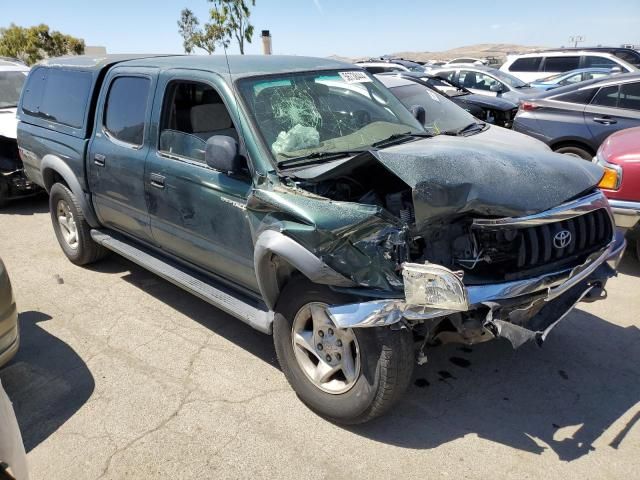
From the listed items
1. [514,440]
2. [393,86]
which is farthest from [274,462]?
[393,86]

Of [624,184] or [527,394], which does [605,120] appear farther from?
[527,394]

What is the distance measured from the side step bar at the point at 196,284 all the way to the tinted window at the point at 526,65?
13876mm

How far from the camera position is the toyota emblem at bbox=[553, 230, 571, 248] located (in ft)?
9.79

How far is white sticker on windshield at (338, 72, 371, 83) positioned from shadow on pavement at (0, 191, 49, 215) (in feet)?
18.8

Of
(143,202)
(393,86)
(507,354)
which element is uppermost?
(393,86)

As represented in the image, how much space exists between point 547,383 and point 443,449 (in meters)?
0.99

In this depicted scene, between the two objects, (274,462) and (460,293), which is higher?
(460,293)

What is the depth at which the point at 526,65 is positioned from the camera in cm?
1536

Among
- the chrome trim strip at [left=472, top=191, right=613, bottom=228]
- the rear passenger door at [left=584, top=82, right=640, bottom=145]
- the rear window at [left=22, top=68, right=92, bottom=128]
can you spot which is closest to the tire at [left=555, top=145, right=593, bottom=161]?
the rear passenger door at [left=584, top=82, right=640, bottom=145]

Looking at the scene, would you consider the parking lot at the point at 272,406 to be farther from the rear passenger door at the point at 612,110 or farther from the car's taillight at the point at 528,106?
the car's taillight at the point at 528,106

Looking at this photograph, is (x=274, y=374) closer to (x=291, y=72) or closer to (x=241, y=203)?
(x=241, y=203)

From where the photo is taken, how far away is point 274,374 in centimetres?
362

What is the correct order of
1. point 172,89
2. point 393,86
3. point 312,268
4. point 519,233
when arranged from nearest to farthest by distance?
point 312,268
point 519,233
point 172,89
point 393,86

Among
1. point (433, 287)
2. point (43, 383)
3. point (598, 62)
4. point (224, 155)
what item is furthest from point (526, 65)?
point (43, 383)
